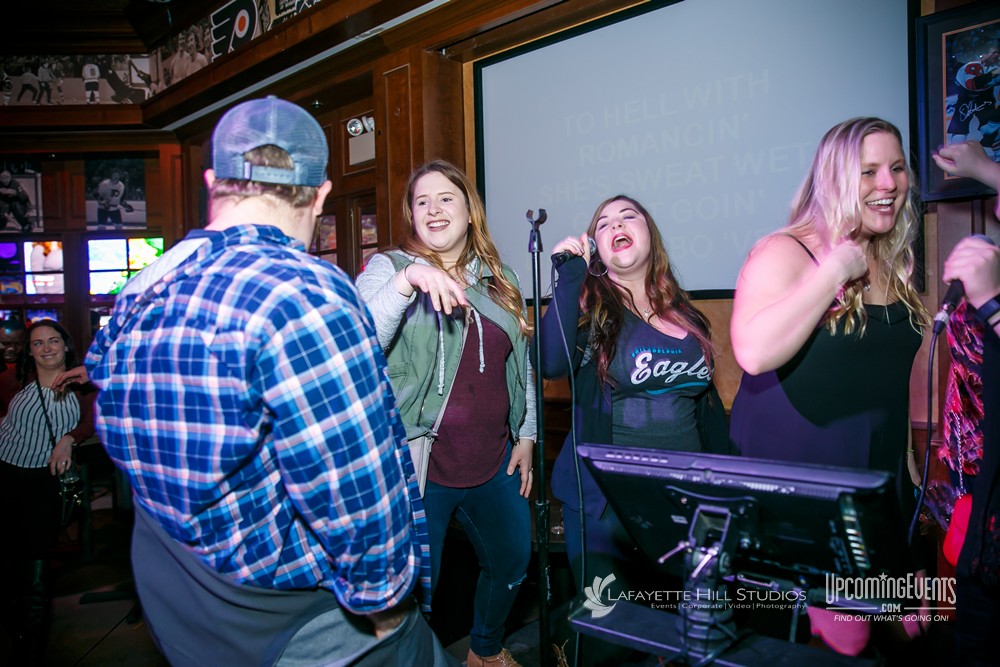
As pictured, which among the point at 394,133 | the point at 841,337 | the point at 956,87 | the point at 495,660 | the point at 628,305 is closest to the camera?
the point at 841,337

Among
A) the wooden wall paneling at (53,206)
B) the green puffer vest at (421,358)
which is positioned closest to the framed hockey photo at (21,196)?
the wooden wall paneling at (53,206)

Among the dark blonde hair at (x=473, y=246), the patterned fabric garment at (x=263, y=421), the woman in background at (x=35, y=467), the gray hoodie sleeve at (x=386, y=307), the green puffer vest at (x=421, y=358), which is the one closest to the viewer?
the patterned fabric garment at (x=263, y=421)

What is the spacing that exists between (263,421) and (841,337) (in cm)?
124

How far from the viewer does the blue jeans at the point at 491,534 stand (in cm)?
210

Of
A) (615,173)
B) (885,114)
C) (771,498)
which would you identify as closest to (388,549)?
(771,498)

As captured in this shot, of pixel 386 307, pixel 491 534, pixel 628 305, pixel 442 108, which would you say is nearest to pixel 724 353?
pixel 628 305

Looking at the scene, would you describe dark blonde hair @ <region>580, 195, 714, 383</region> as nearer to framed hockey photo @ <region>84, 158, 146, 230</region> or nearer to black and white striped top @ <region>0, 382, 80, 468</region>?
black and white striped top @ <region>0, 382, 80, 468</region>

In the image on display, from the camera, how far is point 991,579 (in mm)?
1202

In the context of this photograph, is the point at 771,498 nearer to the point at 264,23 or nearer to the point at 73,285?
the point at 264,23

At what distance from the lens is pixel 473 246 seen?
7.69 feet

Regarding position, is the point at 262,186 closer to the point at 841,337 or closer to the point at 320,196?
the point at 320,196

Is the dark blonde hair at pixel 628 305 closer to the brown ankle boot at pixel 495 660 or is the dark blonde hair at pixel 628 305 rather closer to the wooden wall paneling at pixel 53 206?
the brown ankle boot at pixel 495 660

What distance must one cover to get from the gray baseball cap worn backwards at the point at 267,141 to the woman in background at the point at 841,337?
96cm

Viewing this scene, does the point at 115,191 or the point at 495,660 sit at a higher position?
the point at 115,191
